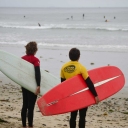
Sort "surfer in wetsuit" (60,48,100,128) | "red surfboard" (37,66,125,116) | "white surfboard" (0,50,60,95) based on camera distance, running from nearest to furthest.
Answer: "surfer in wetsuit" (60,48,100,128) → "red surfboard" (37,66,125,116) → "white surfboard" (0,50,60,95)

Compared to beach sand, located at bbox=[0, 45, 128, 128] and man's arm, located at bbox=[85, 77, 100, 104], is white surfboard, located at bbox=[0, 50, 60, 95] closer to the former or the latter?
beach sand, located at bbox=[0, 45, 128, 128]

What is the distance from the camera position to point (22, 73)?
207 inches

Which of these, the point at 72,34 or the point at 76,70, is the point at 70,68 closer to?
the point at 76,70

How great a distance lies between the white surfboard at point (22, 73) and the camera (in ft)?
16.2

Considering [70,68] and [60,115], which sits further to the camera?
[60,115]

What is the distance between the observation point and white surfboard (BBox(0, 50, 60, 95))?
16.2 ft

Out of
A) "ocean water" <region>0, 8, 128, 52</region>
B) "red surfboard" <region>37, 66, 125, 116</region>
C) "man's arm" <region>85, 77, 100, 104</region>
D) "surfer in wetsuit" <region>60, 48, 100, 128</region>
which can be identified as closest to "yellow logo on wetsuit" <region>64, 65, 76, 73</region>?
"surfer in wetsuit" <region>60, 48, 100, 128</region>

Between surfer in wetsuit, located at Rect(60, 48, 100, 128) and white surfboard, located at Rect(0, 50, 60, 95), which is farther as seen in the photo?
white surfboard, located at Rect(0, 50, 60, 95)

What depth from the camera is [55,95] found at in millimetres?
4367

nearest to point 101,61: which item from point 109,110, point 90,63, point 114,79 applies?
point 90,63

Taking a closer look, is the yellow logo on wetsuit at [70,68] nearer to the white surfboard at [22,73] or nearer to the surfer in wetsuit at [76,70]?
the surfer in wetsuit at [76,70]

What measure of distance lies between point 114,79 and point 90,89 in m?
0.78

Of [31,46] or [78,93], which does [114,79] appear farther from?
[31,46]

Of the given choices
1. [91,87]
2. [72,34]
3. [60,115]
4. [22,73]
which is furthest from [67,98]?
[72,34]
